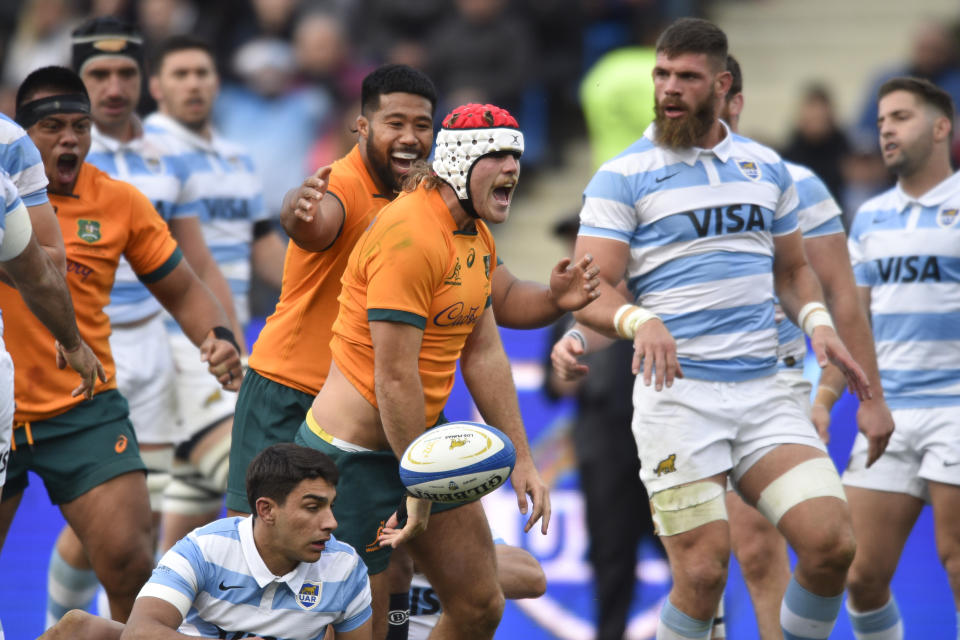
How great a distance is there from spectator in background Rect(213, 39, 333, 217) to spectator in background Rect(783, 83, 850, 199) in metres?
4.10

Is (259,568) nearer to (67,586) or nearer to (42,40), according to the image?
(67,586)

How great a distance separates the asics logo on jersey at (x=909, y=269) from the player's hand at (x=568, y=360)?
1.98m

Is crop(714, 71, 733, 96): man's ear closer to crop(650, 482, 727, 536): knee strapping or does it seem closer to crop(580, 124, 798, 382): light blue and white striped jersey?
crop(580, 124, 798, 382): light blue and white striped jersey

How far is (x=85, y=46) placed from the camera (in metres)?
7.46

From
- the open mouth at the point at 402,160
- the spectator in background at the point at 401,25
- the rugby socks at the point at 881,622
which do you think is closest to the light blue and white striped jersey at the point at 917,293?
the rugby socks at the point at 881,622

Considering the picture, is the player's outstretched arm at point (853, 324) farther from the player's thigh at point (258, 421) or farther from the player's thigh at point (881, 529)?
the player's thigh at point (258, 421)

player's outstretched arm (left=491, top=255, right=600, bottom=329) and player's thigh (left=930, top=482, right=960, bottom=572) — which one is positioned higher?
player's outstretched arm (left=491, top=255, right=600, bottom=329)

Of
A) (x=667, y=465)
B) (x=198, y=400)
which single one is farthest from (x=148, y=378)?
(x=667, y=465)

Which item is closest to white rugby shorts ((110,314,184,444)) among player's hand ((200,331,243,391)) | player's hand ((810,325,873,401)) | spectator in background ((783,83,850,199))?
player's hand ((200,331,243,391))

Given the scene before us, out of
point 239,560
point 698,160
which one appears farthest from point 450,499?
point 698,160

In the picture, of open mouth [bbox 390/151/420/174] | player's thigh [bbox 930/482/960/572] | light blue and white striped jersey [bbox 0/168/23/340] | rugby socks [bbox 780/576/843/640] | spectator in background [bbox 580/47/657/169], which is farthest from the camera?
spectator in background [bbox 580/47/657/169]

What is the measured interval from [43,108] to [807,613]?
3839mm

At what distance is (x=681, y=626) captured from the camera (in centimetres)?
589

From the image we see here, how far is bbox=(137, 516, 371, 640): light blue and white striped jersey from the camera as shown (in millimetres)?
5195
